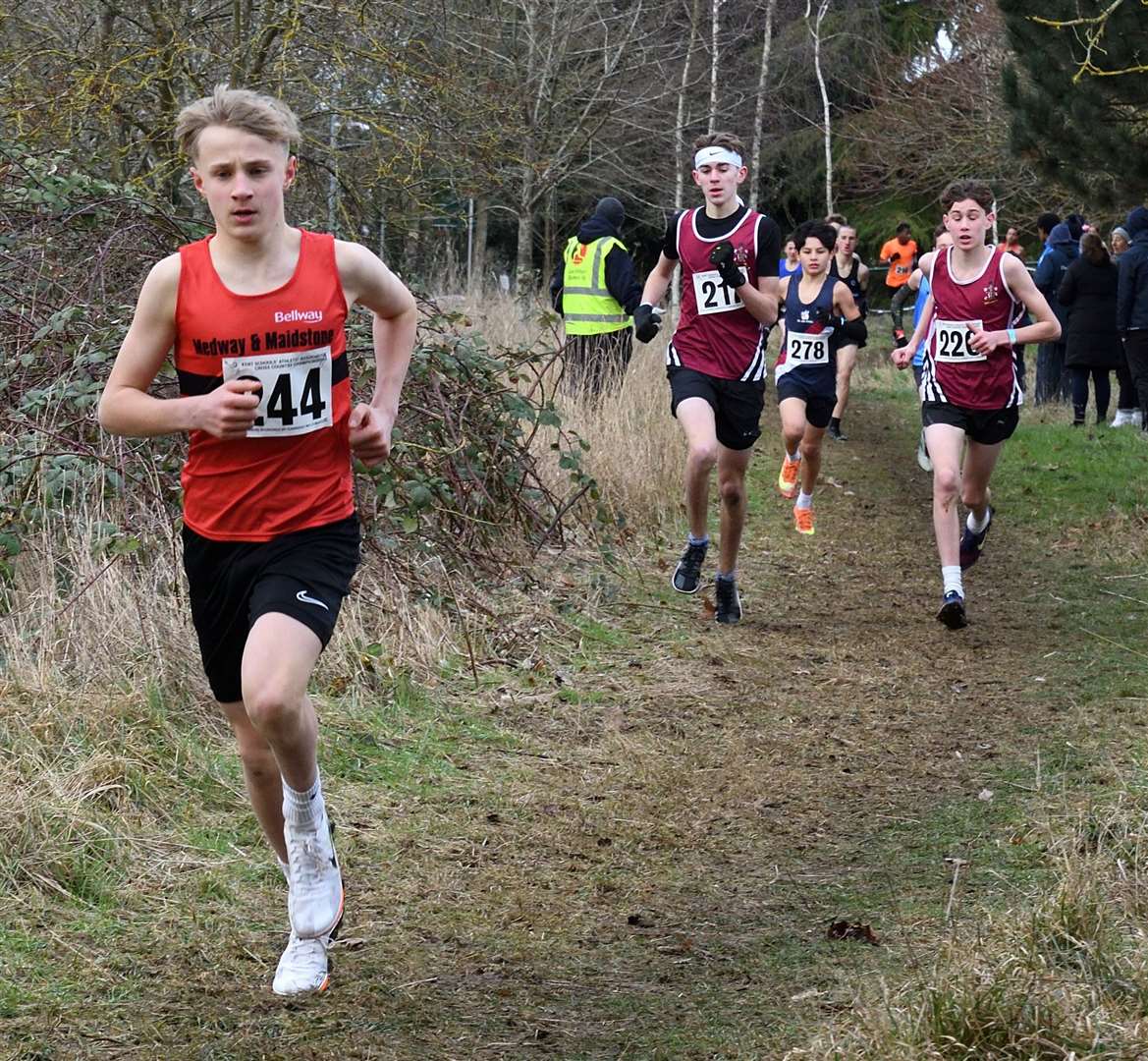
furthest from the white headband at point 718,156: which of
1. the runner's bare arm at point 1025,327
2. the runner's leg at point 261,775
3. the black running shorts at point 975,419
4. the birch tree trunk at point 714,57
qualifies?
the birch tree trunk at point 714,57

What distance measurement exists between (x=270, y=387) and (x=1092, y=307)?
43.4ft

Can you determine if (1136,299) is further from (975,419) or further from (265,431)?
(265,431)

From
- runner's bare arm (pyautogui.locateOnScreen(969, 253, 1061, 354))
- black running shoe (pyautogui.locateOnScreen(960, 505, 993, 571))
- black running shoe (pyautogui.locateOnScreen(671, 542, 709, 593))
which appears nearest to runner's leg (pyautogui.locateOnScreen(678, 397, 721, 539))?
black running shoe (pyautogui.locateOnScreen(671, 542, 709, 593))

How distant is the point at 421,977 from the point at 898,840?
1689mm

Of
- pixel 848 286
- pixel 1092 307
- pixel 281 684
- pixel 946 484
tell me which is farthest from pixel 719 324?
pixel 1092 307

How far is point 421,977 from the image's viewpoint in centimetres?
391

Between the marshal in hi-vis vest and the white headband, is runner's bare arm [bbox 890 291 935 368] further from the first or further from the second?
the marshal in hi-vis vest

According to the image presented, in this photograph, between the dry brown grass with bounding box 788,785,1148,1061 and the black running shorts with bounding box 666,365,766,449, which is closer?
the dry brown grass with bounding box 788,785,1148,1061

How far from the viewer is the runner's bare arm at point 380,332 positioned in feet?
12.5

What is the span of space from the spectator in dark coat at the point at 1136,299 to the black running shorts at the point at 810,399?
507cm

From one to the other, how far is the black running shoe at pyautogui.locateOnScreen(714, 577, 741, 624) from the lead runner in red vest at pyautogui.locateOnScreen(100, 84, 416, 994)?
4.19 meters

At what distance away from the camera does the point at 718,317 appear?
7641mm

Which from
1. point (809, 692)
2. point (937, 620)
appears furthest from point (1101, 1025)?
point (937, 620)

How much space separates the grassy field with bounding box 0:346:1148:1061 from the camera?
3551mm
